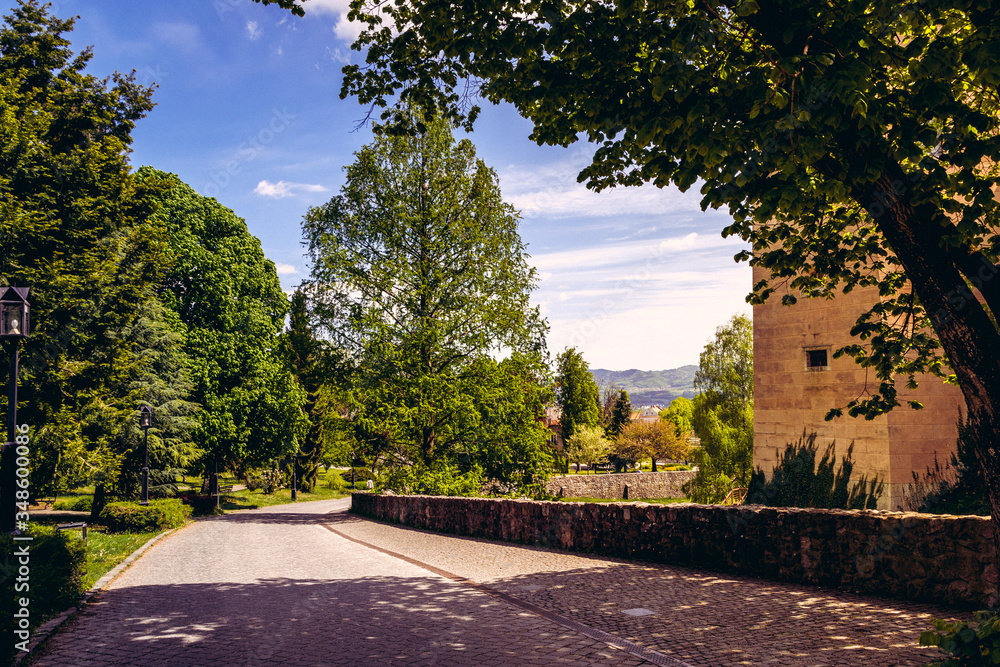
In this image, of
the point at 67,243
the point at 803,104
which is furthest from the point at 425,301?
the point at 803,104

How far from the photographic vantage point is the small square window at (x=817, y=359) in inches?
574

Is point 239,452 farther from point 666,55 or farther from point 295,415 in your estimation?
point 666,55

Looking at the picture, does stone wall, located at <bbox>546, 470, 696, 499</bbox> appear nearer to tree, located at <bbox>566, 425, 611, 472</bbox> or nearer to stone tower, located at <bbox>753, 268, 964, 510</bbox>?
tree, located at <bbox>566, 425, 611, 472</bbox>

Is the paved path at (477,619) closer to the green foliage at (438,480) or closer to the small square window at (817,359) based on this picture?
the small square window at (817,359)

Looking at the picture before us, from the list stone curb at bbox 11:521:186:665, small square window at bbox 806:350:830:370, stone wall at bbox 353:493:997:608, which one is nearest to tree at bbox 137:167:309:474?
stone curb at bbox 11:521:186:665

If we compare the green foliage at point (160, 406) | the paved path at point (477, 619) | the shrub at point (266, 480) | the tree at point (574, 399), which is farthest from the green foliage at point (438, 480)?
the tree at point (574, 399)

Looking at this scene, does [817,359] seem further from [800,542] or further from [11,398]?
[11,398]

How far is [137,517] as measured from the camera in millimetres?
19188

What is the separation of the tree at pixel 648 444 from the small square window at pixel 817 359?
5115 cm

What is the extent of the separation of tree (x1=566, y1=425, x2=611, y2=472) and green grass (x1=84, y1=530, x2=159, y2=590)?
43328 millimetres

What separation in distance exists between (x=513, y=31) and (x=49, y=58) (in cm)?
2018

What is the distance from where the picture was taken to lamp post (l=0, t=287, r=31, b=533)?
Answer: 27.1 feet

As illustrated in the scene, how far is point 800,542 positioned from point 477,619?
5.26 meters

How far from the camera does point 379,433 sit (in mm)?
24125
